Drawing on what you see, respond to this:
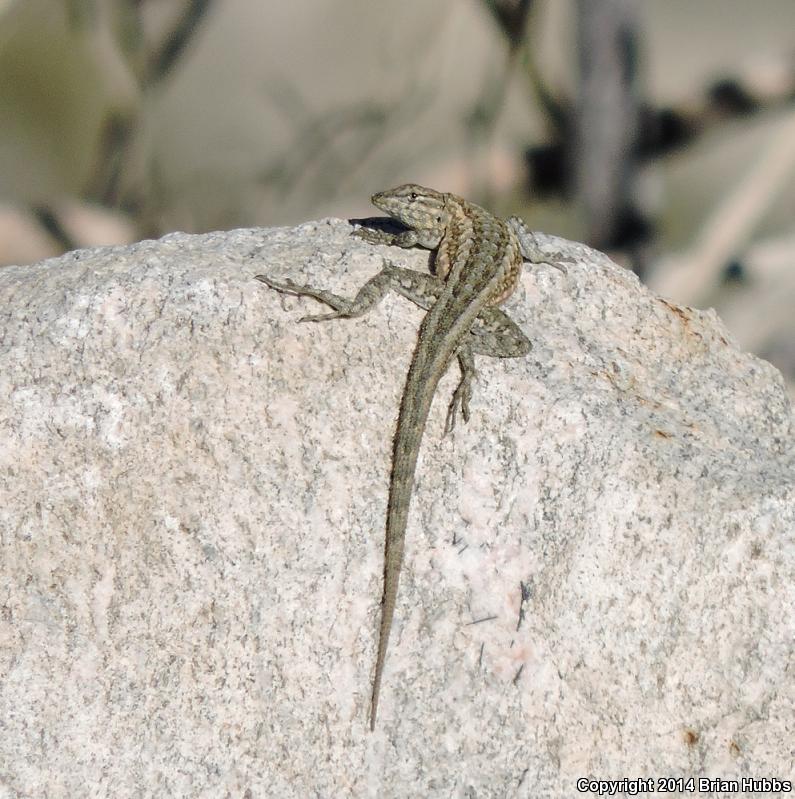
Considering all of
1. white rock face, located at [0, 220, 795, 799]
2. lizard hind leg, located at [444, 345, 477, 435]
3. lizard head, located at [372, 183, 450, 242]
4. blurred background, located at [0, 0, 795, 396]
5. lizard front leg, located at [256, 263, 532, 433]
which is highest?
blurred background, located at [0, 0, 795, 396]

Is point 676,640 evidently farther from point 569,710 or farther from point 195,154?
point 195,154

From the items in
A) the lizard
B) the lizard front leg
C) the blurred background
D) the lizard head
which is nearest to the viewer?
the lizard

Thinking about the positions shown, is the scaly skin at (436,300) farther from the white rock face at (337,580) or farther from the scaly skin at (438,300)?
the white rock face at (337,580)

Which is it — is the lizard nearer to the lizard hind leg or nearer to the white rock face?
the lizard hind leg

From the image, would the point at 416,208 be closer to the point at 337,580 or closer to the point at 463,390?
the point at 463,390

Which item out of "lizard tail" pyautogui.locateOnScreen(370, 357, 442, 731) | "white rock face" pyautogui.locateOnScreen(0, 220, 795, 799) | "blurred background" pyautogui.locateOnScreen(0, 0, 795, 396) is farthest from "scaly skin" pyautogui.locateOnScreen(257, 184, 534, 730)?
"blurred background" pyautogui.locateOnScreen(0, 0, 795, 396)

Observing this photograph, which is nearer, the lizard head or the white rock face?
the white rock face

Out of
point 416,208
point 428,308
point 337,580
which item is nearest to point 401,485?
point 337,580
